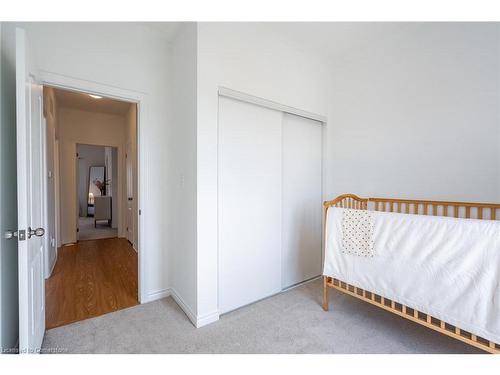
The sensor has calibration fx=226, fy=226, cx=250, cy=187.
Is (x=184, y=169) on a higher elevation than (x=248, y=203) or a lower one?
higher

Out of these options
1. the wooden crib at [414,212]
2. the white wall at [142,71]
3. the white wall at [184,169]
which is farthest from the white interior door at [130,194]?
the wooden crib at [414,212]

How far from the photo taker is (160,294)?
2188mm

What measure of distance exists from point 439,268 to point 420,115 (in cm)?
139

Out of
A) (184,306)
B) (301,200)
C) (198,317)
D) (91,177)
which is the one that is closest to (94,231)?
(91,177)

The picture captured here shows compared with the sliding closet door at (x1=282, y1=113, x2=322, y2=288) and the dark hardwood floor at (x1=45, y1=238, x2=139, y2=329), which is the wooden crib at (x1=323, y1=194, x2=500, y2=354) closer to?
the sliding closet door at (x1=282, y1=113, x2=322, y2=288)

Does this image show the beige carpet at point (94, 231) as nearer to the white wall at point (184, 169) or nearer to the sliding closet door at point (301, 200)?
the white wall at point (184, 169)

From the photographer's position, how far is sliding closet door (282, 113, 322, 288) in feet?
7.83

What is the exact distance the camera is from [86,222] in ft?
20.8

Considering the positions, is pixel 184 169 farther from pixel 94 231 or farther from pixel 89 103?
pixel 94 231

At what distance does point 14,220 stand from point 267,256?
1.89 m

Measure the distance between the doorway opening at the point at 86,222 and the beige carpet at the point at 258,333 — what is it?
0.28 m

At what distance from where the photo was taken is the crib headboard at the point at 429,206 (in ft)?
5.31
